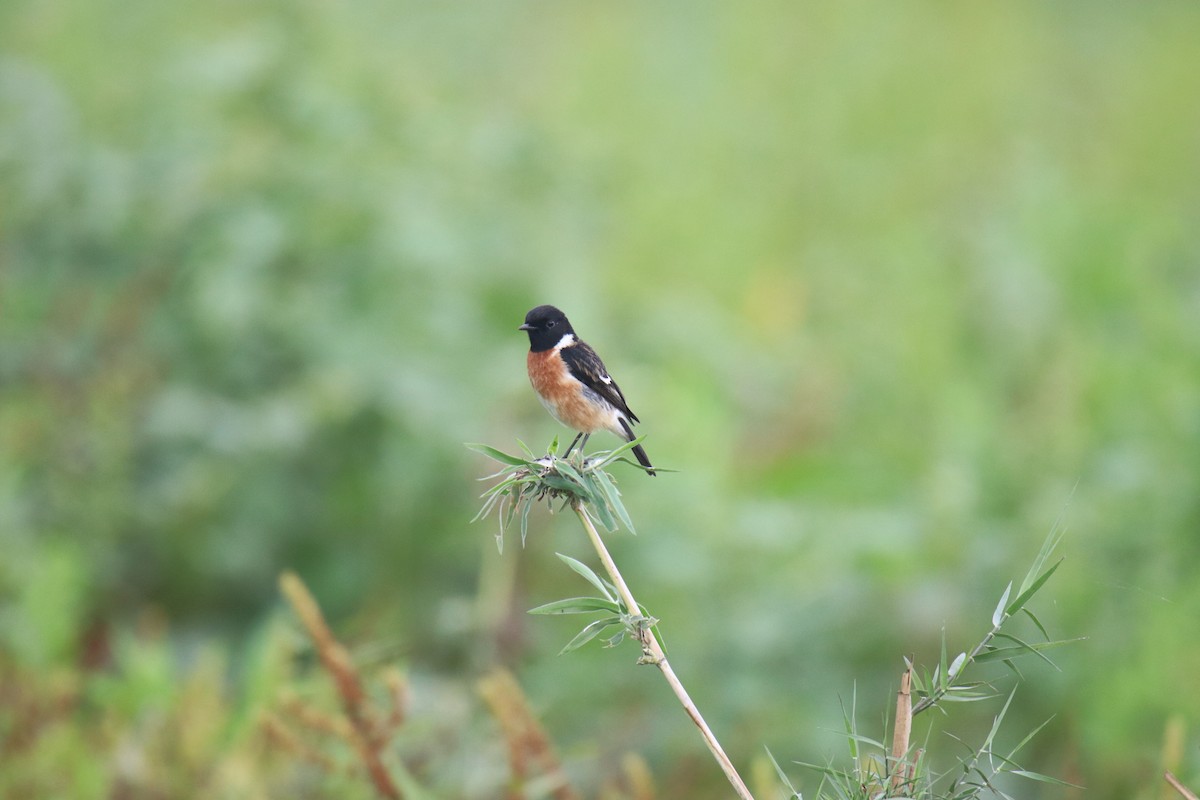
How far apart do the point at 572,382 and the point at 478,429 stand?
216 cm

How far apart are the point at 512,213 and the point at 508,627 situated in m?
1.98

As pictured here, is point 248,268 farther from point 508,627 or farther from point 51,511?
point 508,627

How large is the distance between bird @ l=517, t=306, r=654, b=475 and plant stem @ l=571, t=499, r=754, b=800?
1.30 ft

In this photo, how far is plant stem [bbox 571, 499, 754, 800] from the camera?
0.86 m

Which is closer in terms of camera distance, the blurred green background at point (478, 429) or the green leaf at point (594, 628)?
the green leaf at point (594, 628)

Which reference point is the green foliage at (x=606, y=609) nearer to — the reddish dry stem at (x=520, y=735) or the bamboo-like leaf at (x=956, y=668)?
the bamboo-like leaf at (x=956, y=668)

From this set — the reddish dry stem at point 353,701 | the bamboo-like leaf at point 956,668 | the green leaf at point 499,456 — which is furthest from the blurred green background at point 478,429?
the green leaf at point 499,456

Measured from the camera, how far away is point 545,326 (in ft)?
4.00

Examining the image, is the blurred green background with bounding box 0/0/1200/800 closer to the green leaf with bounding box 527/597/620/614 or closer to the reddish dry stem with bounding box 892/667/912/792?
the reddish dry stem with bounding box 892/667/912/792

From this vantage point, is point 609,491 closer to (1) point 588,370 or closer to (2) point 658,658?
(2) point 658,658

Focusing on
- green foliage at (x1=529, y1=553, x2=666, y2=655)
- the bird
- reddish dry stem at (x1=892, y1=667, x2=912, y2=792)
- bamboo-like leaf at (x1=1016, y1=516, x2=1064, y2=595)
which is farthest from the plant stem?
the bird

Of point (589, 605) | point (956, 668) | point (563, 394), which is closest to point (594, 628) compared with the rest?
point (589, 605)

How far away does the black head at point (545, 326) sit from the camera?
1.19 m

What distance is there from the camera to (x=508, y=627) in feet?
9.79
